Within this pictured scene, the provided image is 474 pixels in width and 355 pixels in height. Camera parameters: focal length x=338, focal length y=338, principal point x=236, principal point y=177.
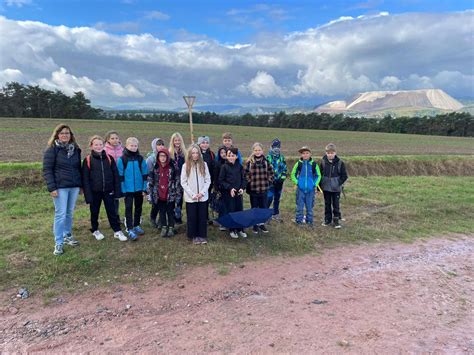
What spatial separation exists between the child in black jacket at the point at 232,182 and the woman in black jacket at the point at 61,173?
262 cm

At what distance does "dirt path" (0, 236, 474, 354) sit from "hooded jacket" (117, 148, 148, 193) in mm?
2125

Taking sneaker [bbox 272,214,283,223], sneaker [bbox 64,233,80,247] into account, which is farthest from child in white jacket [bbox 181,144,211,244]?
Result: sneaker [bbox 272,214,283,223]

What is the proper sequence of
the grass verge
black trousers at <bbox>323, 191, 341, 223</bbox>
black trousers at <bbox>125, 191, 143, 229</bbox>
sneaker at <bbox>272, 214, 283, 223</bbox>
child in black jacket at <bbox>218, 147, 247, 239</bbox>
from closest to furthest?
the grass verge
black trousers at <bbox>125, 191, 143, 229</bbox>
child in black jacket at <bbox>218, 147, 247, 239</bbox>
black trousers at <bbox>323, 191, 341, 223</bbox>
sneaker at <bbox>272, 214, 283, 223</bbox>

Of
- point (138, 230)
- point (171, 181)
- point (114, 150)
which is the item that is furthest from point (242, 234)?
point (114, 150)

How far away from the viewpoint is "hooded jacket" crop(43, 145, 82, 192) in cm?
546

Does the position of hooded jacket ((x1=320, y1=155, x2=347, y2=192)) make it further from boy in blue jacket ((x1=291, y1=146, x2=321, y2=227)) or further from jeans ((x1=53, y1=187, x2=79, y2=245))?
jeans ((x1=53, y1=187, x2=79, y2=245))

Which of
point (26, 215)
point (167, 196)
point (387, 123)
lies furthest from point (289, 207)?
point (387, 123)

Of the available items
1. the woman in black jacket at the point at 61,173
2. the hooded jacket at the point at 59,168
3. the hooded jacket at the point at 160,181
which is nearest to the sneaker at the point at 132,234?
the hooded jacket at the point at 160,181

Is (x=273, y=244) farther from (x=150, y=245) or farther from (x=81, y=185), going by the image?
(x=81, y=185)

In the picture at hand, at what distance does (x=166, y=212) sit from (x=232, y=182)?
56.3 inches

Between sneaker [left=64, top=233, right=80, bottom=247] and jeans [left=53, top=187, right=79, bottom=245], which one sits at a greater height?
jeans [left=53, top=187, right=79, bottom=245]

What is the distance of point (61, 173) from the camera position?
18.3 feet

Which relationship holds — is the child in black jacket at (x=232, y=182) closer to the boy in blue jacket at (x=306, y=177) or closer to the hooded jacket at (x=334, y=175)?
the boy in blue jacket at (x=306, y=177)

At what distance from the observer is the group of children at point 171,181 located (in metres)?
6.09
